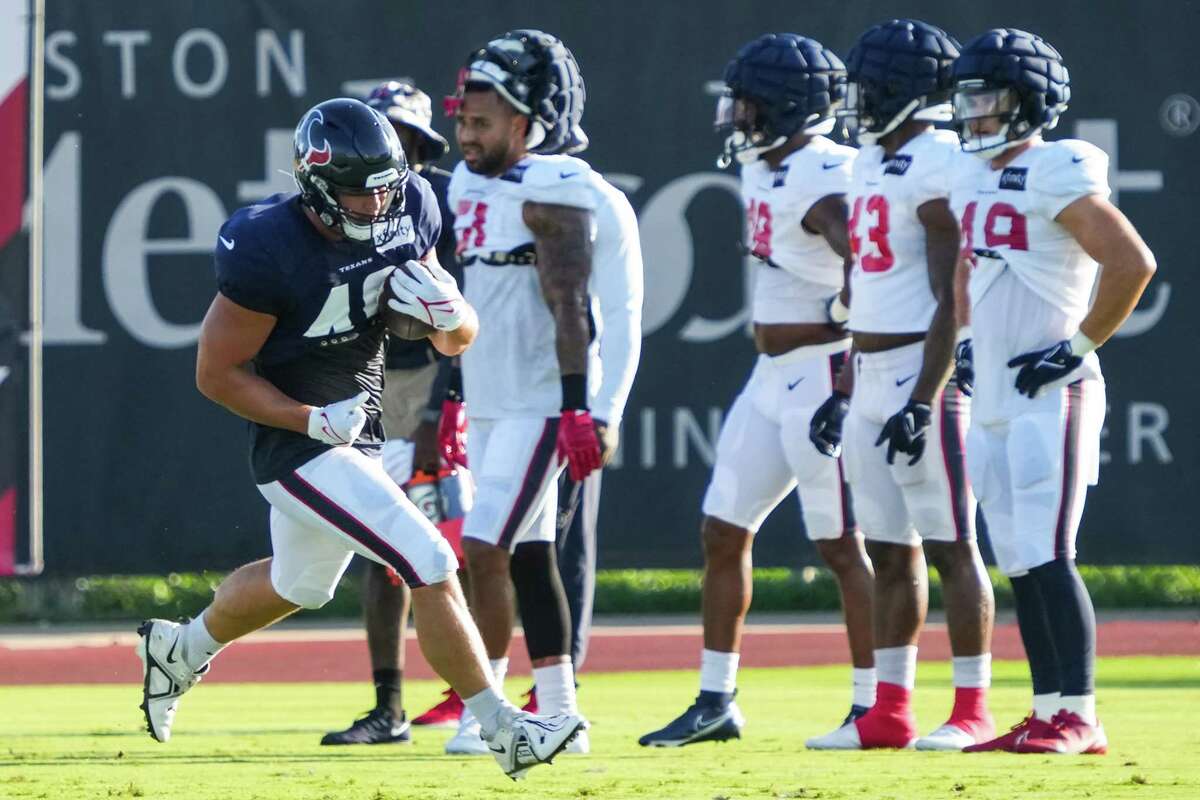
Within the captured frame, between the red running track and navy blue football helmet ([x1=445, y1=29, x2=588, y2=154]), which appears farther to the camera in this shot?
the red running track

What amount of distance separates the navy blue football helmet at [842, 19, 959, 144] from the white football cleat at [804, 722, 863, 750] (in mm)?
1695

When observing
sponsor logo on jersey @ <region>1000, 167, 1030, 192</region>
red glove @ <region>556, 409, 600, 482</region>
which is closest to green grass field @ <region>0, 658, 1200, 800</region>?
red glove @ <region>556, 409, 600, 482</region>

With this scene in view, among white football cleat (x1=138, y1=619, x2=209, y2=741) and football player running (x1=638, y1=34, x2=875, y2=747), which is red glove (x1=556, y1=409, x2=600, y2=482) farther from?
white football cleat (x1=138, y1=619, x2=209, y2=741)

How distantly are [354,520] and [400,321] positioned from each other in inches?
19.9

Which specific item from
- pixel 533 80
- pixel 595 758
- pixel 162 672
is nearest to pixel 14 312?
pixel 533 80

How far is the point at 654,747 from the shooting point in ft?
21.2

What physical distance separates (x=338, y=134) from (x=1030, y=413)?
200 centimetres

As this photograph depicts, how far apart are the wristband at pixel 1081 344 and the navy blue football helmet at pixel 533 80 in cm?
175

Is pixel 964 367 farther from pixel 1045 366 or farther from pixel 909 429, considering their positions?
pixel 1045 366

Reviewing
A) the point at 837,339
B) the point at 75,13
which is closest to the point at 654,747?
the point at 837,339

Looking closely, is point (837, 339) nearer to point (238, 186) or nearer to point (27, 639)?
point (238, 186)

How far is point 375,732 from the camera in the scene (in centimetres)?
676

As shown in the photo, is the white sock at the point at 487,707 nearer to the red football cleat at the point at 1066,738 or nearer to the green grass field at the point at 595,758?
the green grass field at the point at 595,758

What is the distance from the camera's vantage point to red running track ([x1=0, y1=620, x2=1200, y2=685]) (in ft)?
32.9
